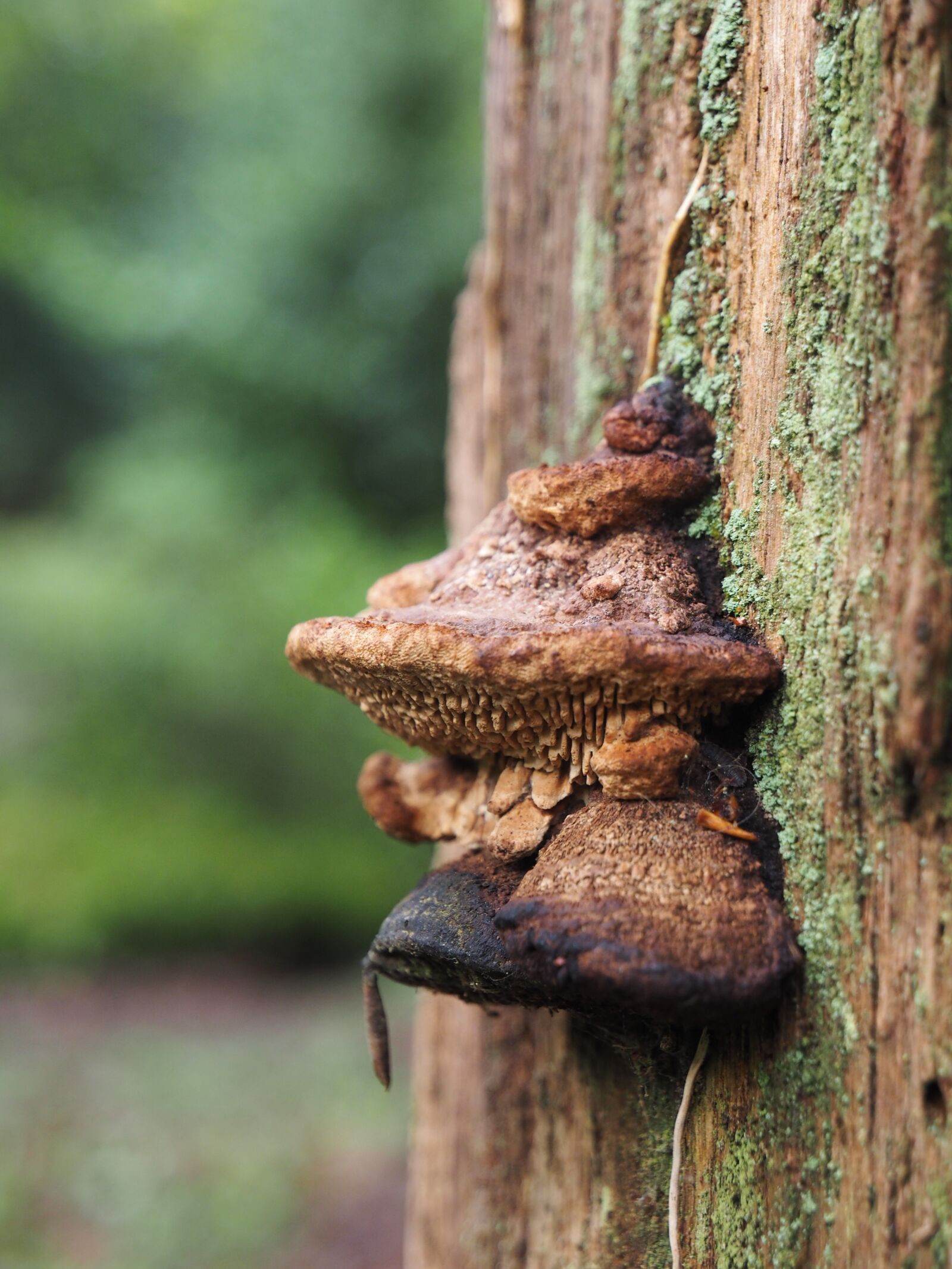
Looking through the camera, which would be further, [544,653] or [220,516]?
[220,516]

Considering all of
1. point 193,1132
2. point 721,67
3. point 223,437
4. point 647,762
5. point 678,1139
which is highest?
point 223,437

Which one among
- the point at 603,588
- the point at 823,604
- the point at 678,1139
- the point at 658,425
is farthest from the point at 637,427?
the point at 678,1139

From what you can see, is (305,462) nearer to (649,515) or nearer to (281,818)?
(281,818)

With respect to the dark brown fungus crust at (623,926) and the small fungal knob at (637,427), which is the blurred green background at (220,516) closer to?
the dark brown fungus crust at (623,926)

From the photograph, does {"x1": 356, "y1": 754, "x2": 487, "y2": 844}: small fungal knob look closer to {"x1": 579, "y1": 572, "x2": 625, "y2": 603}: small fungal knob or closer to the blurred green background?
{"x1": 579, "y1": 572, "x2": 625, "y2": 603}: small fungal knob

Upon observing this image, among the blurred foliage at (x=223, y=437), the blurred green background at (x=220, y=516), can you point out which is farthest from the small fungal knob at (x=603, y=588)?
the blurred foliage at (x=223, y=437)

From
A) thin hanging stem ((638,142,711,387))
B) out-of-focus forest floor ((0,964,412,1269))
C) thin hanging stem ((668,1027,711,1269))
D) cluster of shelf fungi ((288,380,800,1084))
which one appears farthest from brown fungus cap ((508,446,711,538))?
out-of-focus forest floor ((0,964,412,1269))

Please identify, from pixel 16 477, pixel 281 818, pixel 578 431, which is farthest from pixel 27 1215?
pixel 16 477

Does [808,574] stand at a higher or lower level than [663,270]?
lower

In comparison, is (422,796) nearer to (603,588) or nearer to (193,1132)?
(603,588)

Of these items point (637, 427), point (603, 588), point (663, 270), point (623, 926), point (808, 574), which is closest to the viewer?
point (623, 926)
